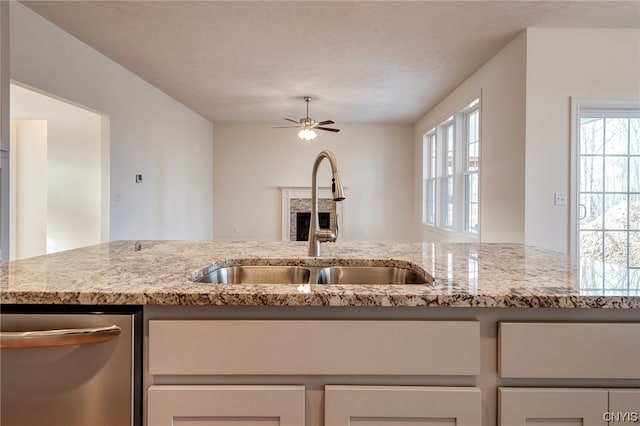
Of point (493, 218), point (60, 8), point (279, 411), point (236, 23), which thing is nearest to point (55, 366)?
point (279, 411)

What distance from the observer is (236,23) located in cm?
302

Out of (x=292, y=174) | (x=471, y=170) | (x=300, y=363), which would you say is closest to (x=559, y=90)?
(x=471, y=170)

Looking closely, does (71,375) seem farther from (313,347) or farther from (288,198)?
(288,198)

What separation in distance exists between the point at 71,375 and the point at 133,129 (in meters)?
4.22

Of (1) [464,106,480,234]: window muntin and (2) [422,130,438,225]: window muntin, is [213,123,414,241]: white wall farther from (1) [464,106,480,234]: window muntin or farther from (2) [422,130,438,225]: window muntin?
(1) [464,106,480,234]: window muntin

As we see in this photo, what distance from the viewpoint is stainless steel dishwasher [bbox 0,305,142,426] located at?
0.77 meters

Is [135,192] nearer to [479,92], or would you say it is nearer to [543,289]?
[479,92]

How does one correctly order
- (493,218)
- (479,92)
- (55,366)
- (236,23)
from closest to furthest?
1. (55,366)
2. (236,23)
3. (493,218)
4. (479,92)

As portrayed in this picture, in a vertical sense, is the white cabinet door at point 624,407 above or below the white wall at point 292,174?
below

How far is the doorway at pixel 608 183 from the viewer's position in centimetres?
314

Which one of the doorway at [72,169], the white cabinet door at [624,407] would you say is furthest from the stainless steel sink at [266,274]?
the doorway at [72,169]

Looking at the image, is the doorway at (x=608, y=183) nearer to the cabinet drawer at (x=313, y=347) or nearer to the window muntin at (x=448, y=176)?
the window muntin at (x=448, y=176)

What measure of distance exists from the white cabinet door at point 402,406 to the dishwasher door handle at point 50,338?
1.66 ft

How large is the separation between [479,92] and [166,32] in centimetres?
333
